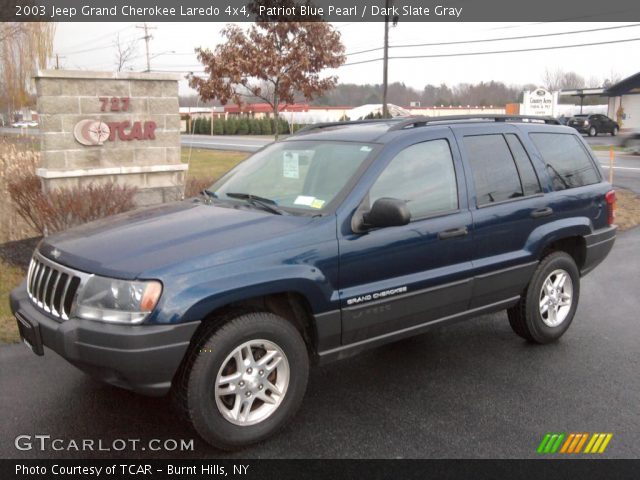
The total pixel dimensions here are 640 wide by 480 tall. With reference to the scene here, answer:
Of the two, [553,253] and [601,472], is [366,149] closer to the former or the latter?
[553,253]

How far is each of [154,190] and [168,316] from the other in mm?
7060

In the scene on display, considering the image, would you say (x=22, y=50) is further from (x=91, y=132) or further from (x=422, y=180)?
(x=422, y=180)

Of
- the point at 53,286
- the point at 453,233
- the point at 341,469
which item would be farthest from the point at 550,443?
the point at 53,286

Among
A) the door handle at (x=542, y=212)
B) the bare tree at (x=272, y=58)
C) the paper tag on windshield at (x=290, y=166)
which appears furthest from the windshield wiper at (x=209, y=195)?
the bare tree at (x=272, y=58)

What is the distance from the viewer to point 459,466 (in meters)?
3.21

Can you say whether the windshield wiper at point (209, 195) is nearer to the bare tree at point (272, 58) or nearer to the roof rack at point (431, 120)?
the roof rack at point (431, 120)

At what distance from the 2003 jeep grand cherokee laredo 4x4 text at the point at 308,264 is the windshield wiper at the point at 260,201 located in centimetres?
2

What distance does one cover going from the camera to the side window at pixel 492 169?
445 cm

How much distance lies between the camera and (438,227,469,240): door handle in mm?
4086

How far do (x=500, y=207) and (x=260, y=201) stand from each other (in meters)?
1.83

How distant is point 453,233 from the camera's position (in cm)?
414

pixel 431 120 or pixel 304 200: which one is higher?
pixel 431 120

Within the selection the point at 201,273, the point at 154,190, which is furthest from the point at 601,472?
the point at 154,190

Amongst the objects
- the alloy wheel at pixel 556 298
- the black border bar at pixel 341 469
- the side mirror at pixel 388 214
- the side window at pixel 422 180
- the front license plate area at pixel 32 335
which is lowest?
the black border bar at pixel 341 469
